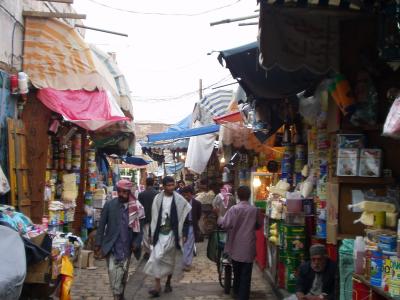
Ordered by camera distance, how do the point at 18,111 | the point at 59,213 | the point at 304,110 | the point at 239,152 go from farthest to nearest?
the point at 239,152 < the point at 59,213 < the point at 18,111 < the point at 304,110

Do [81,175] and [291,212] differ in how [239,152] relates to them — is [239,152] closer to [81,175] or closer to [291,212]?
[81,175]

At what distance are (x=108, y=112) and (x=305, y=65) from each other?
440 cm

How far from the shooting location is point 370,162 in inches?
239

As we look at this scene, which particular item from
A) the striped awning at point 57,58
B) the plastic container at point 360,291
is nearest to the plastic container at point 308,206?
the plastic container at point 360,291

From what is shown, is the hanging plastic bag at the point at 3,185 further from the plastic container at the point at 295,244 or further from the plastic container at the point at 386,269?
the plastic container at the point at 386,269

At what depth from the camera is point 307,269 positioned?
6.02m

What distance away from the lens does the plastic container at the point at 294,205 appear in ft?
26.2

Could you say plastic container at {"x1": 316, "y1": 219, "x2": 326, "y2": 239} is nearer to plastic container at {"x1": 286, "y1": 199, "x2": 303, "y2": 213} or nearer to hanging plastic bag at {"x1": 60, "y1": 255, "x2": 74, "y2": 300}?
plastic container at {"x1": 286, "y1": 199, "x2": 303, "y2": 213}

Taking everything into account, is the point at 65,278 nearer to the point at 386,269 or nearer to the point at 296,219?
the point at 296,219

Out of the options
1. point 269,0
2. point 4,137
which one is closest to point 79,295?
point 4,137

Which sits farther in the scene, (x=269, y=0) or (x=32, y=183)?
(x=32, y=183)

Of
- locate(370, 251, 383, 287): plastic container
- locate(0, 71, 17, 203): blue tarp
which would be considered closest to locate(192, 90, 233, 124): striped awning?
locate(0, 71, 17, 203): blue tarp

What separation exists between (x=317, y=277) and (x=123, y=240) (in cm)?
307

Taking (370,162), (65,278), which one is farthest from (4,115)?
(370,162)
